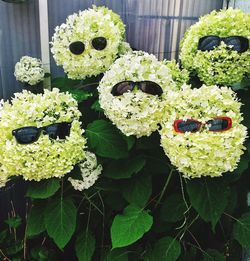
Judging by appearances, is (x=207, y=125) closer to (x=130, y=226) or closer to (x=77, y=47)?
(x=130, y=226)

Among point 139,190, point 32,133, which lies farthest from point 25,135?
point 139,190

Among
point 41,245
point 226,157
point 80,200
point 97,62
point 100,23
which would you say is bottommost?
point 41,245

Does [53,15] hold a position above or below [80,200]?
above

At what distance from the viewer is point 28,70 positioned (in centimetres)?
167

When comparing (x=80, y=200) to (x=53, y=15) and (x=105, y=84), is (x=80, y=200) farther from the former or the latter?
(x=53, y=15)

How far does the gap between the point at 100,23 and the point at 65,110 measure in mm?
371

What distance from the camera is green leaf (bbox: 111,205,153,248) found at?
982 millimetres

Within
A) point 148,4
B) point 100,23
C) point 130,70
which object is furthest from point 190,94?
point 148,4

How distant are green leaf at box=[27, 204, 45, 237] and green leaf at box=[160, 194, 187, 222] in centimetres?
40

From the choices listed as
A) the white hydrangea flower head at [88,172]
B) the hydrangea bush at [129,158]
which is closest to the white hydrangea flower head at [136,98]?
the hydrangea bush at [129,158]

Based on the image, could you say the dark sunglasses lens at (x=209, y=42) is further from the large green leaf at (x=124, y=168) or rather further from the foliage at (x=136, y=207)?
the large green leaf at (x=124, y=168)

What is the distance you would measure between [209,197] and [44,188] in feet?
1.59

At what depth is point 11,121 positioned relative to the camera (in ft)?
3.20

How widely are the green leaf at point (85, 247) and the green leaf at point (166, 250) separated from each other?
20 cm
